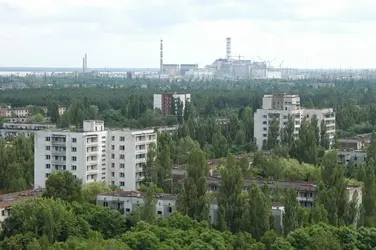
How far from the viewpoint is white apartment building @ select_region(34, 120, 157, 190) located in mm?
28641

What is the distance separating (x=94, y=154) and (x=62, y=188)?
5894 mm

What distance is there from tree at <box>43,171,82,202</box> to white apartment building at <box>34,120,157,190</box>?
16.6 feet

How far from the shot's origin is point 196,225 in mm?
20844

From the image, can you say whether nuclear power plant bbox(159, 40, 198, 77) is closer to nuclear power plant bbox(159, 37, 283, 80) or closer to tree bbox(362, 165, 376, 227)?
nuclear power plant bbox(159, 37, 283, 80)

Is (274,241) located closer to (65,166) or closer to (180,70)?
(65,166)

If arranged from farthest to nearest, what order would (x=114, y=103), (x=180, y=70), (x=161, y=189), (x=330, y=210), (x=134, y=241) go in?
(x=180, y=70)
(x=114, y=103)
(x=161, y=189)
(x=330, y=210)
(x=134, y=241)

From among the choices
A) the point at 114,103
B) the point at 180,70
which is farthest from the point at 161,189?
the point at 180,70

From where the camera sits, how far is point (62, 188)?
23.1m

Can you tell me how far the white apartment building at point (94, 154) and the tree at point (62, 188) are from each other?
5063mm

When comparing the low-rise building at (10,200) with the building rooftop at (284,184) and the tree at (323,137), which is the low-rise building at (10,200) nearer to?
the building rooftop at (284,184)

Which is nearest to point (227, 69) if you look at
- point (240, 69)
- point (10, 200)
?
point (240, 69)

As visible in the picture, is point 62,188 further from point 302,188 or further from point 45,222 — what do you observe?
point 302,188

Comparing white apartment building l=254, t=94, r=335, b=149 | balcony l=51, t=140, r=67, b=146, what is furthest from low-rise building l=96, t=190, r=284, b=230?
white apartment building l=254, t=94, r=335, b=149

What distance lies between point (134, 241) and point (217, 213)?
407cm
